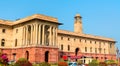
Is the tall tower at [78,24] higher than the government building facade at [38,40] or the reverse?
higher

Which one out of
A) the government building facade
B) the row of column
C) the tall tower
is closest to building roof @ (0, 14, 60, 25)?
the government building facade

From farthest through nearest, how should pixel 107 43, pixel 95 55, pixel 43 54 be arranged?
pixel 107 43, pixel 95 55, pixel 43 54

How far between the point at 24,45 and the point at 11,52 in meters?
5.84

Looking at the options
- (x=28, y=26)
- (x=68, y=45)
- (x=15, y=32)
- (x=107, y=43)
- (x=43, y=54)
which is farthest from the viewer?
(x=107, y=43)

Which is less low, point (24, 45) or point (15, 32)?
point (15, 32)

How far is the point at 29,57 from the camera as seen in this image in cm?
4731

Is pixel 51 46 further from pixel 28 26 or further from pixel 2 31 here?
pixel 2 31

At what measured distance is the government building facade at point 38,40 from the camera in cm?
4691

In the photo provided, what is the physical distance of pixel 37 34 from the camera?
46.9 metres

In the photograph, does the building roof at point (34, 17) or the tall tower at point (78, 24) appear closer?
the building roof at point (34, 17)

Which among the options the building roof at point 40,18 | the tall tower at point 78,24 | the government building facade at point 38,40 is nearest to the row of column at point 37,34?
the government building facade at point 38,40

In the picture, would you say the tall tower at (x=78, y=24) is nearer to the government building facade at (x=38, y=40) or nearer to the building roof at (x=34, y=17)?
the government building facade at (x=38, y=40)

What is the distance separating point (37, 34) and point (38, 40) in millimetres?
1419

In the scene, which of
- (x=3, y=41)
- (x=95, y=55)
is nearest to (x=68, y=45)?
(x=95, y=55)
